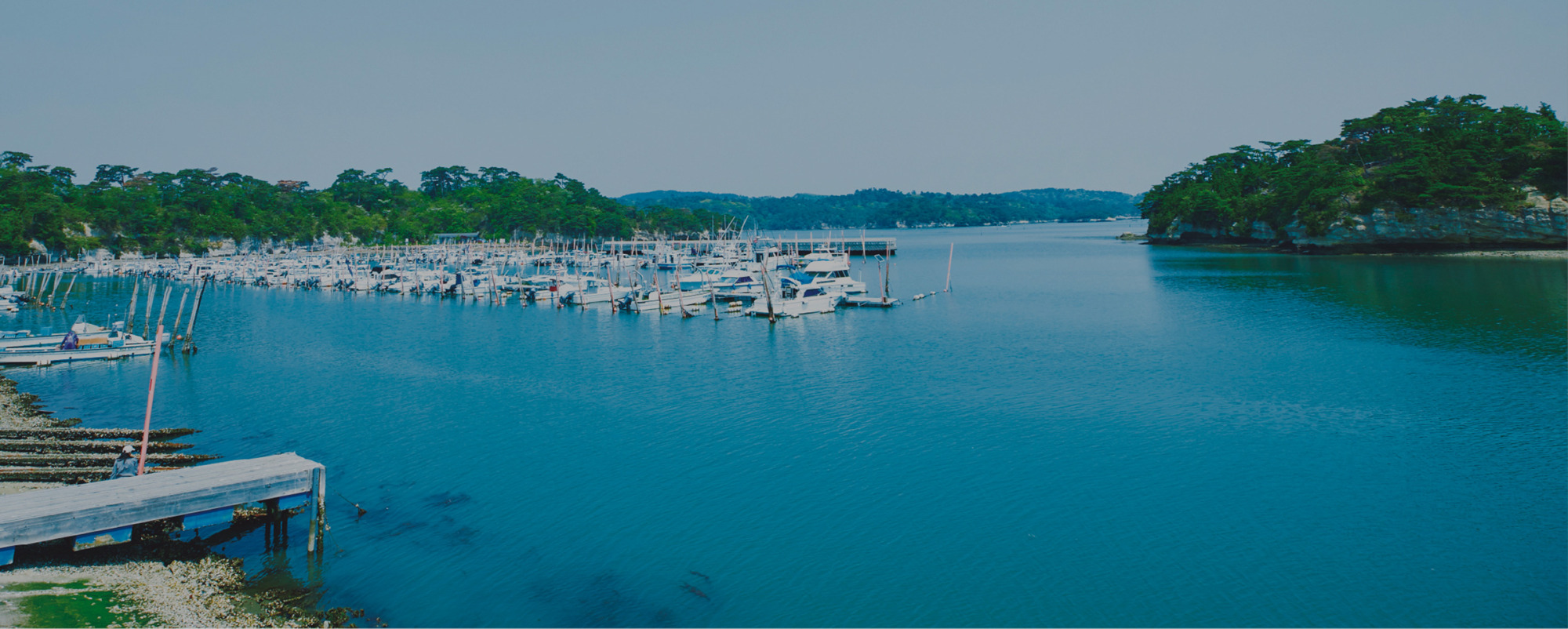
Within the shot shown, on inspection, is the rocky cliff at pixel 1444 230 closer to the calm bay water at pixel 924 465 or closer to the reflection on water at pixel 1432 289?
the reflection on water at pixel 1432 289

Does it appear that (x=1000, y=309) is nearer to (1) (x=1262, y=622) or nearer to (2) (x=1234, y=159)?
(1) (x=1262, y=622)

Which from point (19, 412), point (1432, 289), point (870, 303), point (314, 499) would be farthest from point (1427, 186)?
point (19, 412)

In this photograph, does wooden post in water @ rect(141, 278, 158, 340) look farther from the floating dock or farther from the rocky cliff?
the rocky cliff

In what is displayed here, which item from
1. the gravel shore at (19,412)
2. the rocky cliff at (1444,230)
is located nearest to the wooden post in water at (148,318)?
the gravel shore at (19,412)

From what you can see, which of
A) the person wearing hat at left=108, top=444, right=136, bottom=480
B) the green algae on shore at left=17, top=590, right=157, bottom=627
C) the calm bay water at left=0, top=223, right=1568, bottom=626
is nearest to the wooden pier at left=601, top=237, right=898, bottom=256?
the calm bay water at left=0, top=223, right=1568, bottom=626

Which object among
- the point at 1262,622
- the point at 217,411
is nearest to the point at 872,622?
the point at 1262,622

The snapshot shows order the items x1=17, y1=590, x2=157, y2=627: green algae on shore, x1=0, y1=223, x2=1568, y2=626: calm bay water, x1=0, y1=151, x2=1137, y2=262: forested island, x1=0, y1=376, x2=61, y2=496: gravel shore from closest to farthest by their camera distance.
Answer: x1=17, y1=590, x2=157, y2=627: green algae on shore < x1=0, y1=223, x2=1568, y2=626: calm bay water < x1=0, y1=376, x2=61, y2=496: gravel shore < x1=0, y1=151, x2=1137, y2=262: forested island
